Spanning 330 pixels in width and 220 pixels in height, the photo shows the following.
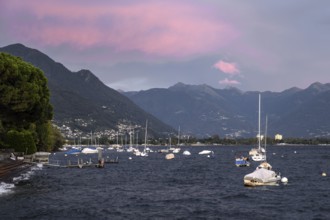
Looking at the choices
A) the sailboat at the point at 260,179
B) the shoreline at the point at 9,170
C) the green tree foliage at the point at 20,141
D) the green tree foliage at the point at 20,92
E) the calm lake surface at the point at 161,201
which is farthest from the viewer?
the green tree foliage at the point at 20,141

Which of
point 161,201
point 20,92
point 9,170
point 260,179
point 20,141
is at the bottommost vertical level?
point 161,201

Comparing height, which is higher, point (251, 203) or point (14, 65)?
point (14, 65)

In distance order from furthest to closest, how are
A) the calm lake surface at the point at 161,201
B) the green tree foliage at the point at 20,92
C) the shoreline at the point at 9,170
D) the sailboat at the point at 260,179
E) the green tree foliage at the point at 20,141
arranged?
the green tree foliage at the point at 20,141 < the shoreline at the point at 9,170 < the sailboat at the point at 260,179 < the green tree foliage at the point at 20,92 < the calm lake surface at the point at 161,201

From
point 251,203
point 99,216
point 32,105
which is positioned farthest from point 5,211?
point 32,105

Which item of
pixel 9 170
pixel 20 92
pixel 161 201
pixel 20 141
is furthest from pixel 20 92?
pixel 20 141

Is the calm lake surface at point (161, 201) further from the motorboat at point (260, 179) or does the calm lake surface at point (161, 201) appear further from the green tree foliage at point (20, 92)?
the green tree foliage at point (20, 92)

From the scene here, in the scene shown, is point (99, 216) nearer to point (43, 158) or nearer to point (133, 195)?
point (133, 195)

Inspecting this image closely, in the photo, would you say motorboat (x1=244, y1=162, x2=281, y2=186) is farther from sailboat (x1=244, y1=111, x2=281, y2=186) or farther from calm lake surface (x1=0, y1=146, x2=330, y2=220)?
calm lake surface (x1=0, y1=146, x2=330, y2=220)

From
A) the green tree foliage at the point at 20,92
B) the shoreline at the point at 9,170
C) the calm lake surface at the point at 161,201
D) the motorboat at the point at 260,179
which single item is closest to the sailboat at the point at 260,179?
the motorboat at the point at 260,179

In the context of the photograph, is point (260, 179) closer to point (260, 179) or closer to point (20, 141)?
point (260, 179)

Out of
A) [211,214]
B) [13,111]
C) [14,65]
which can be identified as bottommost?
[211,214]

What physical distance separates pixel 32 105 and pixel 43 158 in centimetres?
6034

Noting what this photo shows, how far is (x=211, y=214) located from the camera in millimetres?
43344

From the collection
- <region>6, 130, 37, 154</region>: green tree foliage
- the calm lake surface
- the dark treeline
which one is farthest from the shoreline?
<region>6, 130, 37, 154</region>: green tree foliage
